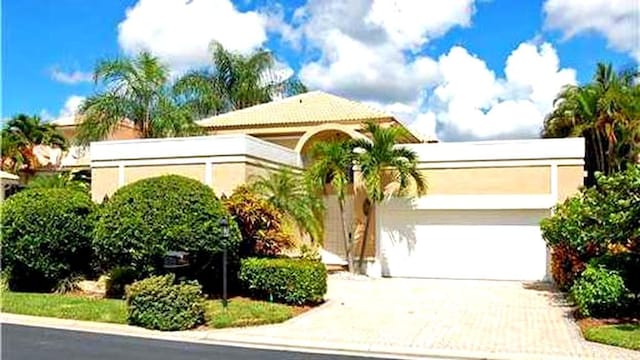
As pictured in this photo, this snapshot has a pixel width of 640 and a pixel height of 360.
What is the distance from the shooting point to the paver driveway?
39.3ft

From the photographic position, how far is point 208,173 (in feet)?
68.9

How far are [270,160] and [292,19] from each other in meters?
5.04

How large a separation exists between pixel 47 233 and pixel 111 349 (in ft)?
23.2

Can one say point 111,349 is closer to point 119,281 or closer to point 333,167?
point 119,281

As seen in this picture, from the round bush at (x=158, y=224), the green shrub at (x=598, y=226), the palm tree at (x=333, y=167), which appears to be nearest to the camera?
the green shrub at (x=598, y=226)

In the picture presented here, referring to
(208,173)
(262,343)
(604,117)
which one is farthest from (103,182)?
(604,117)

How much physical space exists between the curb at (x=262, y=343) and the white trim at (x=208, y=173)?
7.25 metres

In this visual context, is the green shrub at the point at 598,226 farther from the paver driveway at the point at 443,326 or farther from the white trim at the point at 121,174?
the white trim at the point at 121,174

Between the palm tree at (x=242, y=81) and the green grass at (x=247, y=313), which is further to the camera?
the palm tree at (x=242, y=81)

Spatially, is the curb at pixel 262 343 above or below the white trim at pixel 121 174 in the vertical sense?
below

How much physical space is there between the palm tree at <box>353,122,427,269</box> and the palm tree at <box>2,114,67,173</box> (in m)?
23.9

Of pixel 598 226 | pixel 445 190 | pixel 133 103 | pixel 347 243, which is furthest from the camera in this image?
pixel 133 103

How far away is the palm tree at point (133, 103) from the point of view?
86.9ft

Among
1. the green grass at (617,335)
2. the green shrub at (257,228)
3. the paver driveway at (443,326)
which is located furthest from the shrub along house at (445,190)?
the green grass at (617,335)
